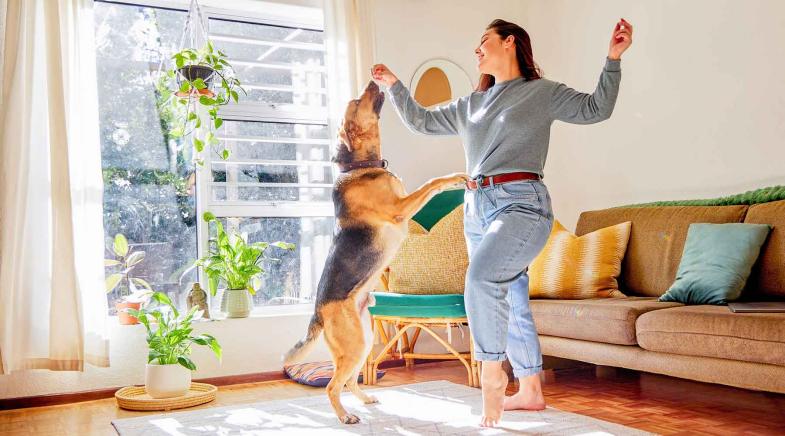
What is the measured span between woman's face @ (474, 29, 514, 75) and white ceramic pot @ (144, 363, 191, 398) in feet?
6.12

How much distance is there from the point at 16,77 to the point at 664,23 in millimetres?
3253

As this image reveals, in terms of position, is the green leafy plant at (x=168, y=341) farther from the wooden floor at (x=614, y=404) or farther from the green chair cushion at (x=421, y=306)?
the green chair cushion at (x=421, y=306)

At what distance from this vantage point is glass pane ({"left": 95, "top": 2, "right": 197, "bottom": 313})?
153 inches

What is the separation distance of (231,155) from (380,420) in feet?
6.73

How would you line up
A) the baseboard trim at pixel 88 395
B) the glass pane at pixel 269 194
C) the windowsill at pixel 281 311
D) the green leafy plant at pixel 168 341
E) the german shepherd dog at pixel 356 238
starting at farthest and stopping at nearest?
the glass pane at pixel 269 194, the windowsill at pixel 281 311, the baseboard trim at pixel 88 395, the green leafy plant at pixel 168 341, the german shepherd dog at pixel 356 238

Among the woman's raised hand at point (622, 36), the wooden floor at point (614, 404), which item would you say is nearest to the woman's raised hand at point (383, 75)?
the woman's raised hand at point (622, 36)

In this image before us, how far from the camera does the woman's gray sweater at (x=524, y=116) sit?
2.29 m

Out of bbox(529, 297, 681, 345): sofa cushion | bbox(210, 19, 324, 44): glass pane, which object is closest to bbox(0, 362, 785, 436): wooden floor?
bbox(529, 297, 681, 345): sofa cushion

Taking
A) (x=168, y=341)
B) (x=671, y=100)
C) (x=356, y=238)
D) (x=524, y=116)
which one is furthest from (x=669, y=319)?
(x=168, y=341)

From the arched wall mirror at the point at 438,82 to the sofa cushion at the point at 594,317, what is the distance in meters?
1.63

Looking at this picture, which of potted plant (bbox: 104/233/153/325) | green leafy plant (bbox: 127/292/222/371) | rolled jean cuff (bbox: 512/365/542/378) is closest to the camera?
rolled jean cuff (bbox: 512/365/542/378)

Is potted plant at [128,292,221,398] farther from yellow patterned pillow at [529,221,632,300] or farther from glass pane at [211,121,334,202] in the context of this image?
yellow patterned pillow at [529,221,632,300]

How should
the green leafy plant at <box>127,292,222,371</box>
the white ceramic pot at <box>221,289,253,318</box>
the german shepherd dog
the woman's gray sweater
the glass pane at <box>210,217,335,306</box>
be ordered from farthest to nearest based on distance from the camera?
the glass pane at <box>210,217,335,306</box> < the white ceramic pot at <box>221,289,253,318</box> < the green leafy plant at <box>127,292,222,371</box> < the german shepherd dog < the woman's gray sweater

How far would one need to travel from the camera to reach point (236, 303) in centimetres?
382
